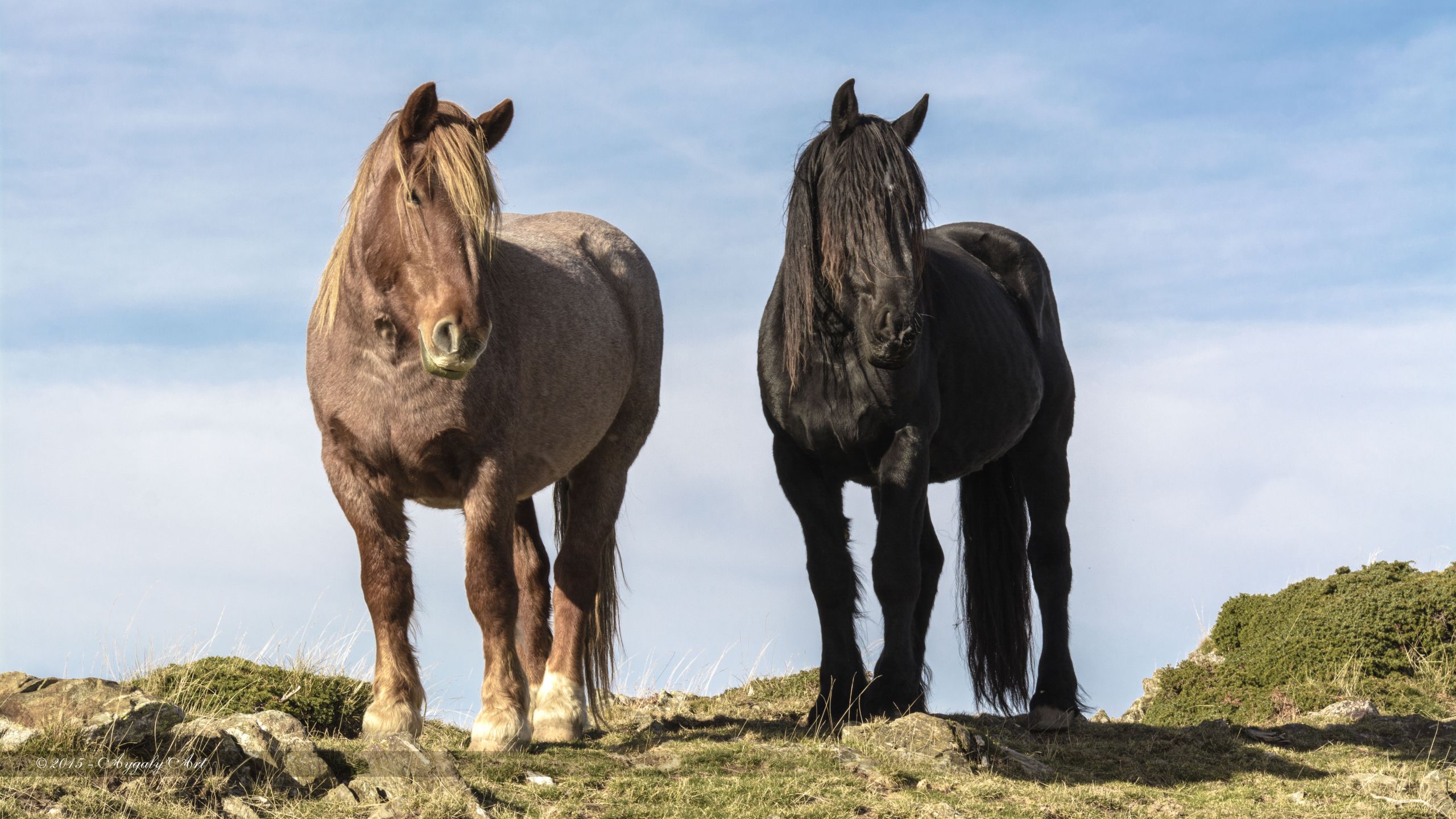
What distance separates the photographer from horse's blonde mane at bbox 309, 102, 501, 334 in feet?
21.0

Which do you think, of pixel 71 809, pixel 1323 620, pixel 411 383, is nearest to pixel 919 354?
pixel 411 383

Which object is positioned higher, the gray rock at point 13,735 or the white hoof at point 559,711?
the white hoof at point 559,711

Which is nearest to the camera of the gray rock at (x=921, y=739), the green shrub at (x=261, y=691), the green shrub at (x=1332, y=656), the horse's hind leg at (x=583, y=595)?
the gray rock at (x=921, y=739)

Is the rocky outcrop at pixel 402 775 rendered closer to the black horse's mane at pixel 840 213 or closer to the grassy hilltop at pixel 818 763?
the grassy hilltop at pixel 818 763

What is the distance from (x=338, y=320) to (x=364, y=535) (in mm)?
1138

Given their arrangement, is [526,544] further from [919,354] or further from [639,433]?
[919,354]

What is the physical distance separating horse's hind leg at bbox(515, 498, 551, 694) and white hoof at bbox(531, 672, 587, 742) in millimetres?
283

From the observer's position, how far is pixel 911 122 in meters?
7.51

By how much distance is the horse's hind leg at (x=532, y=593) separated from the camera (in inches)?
Answer: 320

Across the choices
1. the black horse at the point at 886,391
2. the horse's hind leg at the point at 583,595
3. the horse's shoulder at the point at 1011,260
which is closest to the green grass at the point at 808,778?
the horse's hind leg at the point at 583,595

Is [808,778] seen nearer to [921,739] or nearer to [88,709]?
[921,739]

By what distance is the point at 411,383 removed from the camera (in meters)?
6.64

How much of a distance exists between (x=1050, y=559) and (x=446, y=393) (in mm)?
4691

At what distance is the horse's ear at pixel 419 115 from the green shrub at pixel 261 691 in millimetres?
3512
